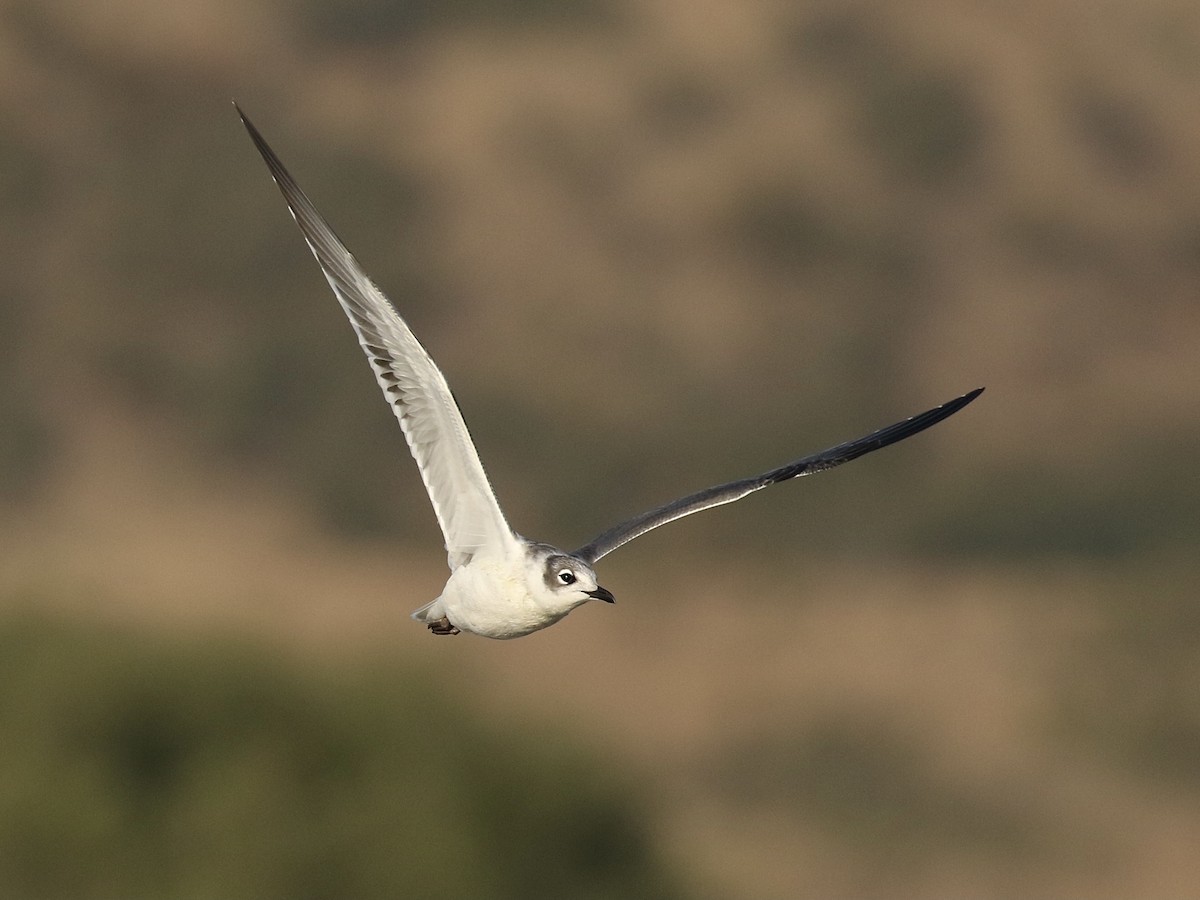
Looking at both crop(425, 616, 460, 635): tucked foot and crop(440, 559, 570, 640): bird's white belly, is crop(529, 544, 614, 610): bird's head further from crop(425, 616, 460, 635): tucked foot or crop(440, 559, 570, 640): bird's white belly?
crop(425, 616, 460, 635): tucked foot

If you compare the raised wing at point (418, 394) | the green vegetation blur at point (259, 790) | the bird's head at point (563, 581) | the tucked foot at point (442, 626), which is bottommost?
the bird's head at point (563, 581)

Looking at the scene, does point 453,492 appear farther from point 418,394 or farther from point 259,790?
point 259,790

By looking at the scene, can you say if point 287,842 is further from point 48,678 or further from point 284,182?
point 284,182

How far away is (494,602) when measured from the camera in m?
11.3

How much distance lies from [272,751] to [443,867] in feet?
19.3

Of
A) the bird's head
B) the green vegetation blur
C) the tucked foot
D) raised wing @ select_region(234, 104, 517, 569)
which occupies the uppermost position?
the green vegetation blur

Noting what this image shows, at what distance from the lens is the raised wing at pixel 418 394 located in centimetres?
1037

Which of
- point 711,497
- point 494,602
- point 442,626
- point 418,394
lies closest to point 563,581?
point 494,602

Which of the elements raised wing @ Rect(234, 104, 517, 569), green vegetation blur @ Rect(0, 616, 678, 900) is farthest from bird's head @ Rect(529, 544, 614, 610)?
green vegetation blur @ Rect(0, 616, 678, 900)

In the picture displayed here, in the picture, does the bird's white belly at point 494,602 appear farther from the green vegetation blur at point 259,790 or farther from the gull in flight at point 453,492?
the green vegetation blur at point 259,790

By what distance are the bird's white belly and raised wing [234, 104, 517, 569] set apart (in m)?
0.16

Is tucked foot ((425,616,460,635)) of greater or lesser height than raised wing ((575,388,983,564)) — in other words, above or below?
below

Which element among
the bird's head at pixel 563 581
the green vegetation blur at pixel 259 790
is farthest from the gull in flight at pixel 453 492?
the green vegetation blur at pixel 259 790

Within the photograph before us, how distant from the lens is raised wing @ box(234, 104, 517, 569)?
1037cm
